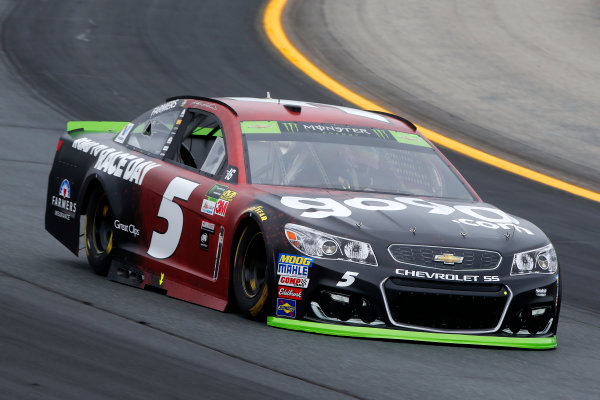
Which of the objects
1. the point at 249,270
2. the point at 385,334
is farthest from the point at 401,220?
the point at 249,270

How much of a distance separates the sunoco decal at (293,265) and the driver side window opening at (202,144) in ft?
4.52

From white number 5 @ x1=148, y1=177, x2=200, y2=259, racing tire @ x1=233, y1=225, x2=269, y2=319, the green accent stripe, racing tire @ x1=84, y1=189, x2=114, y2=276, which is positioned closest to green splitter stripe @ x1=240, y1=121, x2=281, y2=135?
the green accent stripe

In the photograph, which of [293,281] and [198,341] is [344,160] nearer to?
[293,281]

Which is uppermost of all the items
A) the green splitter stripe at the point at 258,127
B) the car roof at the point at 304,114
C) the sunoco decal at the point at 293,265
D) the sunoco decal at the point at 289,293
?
the car roof at the point at 304,114

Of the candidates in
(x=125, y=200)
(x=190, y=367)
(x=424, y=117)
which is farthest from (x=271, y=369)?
(x=424, y=117)

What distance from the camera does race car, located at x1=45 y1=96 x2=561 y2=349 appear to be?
22.5ft

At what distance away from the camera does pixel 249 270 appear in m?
7.33

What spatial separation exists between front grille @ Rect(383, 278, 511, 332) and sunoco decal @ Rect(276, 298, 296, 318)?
1.77 feet

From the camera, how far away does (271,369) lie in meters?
5.97

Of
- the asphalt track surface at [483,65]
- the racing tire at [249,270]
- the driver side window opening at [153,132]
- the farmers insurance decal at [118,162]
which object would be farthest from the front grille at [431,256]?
the asphalt track surface at [483,65]

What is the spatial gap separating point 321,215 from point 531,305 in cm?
132

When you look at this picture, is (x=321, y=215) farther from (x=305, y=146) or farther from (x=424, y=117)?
(x=424, y=117)

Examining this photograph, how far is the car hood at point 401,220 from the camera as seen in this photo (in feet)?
22.7

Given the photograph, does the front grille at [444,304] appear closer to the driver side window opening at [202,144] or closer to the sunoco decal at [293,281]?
the sunoco decal at [293,281]
